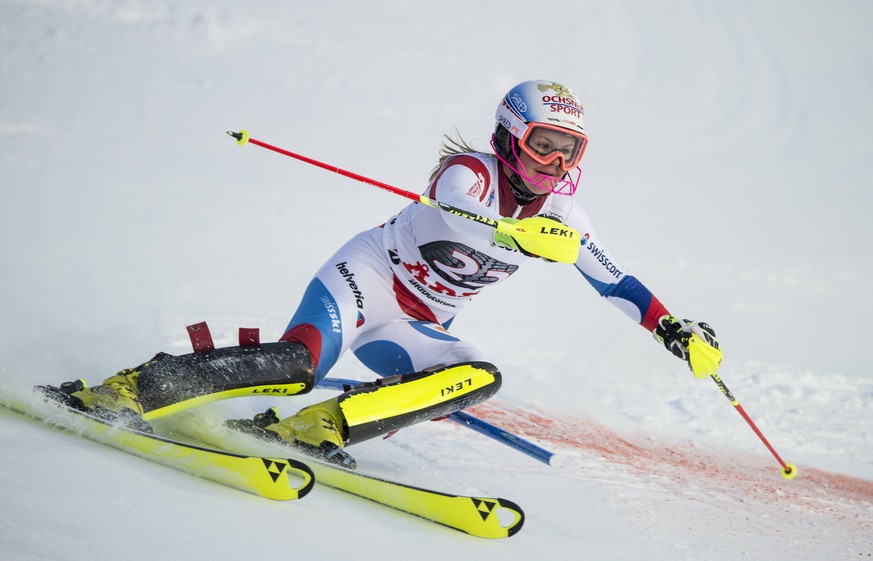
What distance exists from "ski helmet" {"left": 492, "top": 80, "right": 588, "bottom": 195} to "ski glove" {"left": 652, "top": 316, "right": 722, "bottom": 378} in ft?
2.40

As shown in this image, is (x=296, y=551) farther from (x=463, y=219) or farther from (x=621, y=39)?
(x=621, y=39)

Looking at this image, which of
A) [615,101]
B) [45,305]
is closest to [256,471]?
[45,305]

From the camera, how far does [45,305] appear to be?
4910mm

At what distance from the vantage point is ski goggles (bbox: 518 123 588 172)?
346cm

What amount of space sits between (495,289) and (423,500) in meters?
5.30

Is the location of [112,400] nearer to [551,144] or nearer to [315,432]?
[315,432]

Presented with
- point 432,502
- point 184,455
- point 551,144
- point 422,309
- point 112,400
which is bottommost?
point 432,502

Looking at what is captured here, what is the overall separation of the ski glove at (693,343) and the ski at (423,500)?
1.04m

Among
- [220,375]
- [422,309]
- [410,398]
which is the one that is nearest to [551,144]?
[422,309]

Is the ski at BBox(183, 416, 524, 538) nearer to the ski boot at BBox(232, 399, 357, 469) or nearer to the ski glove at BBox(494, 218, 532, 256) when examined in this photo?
the ski boot at BBox(232, 399, 357, 469)

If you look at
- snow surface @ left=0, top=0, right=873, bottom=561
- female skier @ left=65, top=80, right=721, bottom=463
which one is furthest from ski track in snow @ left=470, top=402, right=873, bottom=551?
female skier @ left=65, top=80, right=721, bottom=463

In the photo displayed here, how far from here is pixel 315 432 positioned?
3.14 metres

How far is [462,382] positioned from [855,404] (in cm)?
382

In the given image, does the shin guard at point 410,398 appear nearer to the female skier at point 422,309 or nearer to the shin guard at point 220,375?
the female skier at point 422,309
